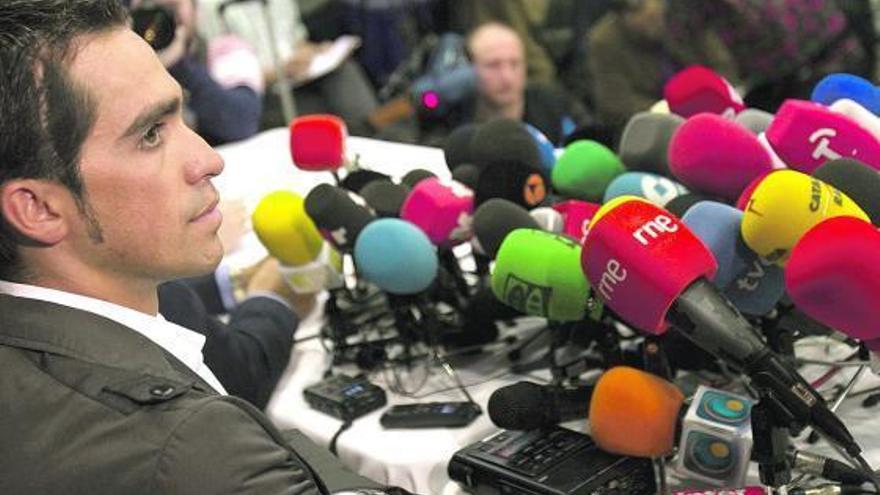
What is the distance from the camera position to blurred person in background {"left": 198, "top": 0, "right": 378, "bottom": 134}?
3.07 meters

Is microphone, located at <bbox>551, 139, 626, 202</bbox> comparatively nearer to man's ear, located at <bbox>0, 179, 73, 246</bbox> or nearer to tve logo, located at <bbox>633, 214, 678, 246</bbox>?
tve logo, located at <bbox>633, 214, 678, 246</bbox>

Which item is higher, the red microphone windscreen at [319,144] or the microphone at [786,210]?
the microphone at [786,210]

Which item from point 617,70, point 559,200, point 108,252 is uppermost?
point 108,252

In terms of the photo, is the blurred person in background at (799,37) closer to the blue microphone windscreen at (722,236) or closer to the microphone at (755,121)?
the microphone at (755,121)

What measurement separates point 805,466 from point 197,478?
A: 526mm

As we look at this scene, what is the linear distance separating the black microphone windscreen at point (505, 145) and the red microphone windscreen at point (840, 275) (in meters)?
0.49

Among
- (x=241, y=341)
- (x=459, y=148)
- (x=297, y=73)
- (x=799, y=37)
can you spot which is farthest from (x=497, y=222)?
(x=297, y=73)

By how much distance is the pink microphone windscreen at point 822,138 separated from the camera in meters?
1.04

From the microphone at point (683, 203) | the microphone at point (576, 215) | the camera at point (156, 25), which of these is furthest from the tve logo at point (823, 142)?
the camera at point (156, 25)

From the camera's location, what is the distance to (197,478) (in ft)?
2.22

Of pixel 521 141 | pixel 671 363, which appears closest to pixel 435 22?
pixel 521 141

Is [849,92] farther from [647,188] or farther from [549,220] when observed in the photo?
[549,220]

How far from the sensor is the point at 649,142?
1189 millimetres

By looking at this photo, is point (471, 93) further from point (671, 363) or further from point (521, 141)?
point (671, 363)
